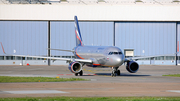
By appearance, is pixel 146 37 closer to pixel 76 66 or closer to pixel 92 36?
pixel 92 36

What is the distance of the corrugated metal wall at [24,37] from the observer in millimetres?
79875

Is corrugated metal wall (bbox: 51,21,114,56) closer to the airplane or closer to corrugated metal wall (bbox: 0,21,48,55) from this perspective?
corrugated metal wall (bbox: 0,21,48,55)

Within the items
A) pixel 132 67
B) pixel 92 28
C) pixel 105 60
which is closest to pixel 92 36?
pixel 92 28

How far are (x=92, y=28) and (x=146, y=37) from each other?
14194mm


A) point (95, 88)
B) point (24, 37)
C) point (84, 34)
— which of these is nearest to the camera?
point (95, 88)

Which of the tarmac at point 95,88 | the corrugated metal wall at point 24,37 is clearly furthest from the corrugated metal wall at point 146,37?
the tarmac at point 95,88

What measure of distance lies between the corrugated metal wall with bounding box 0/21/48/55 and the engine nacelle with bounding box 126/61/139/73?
1703 inches

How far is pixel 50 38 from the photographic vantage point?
3157 inches

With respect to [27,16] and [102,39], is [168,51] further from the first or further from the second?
[27,16]

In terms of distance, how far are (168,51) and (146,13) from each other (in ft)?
37.4

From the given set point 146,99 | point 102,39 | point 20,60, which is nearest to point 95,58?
point 146,99

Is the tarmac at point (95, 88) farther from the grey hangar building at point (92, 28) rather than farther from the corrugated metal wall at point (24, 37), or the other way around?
the corrugated metal wall at point (24, 37)

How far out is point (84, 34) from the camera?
7975 cm

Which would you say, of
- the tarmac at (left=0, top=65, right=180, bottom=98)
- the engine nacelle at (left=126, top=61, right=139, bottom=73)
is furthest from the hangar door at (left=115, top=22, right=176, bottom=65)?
the tarmac at (left=0, top=65, right=180, bottom=98)
